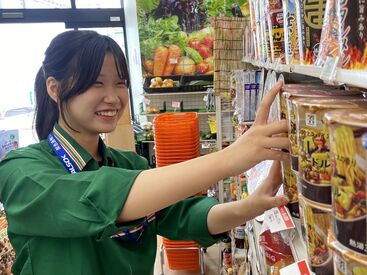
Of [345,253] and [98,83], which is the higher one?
[98,83]

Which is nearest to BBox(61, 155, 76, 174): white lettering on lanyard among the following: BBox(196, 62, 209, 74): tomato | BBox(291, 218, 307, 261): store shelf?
BBox(291, 218, 307, 261): store shelf

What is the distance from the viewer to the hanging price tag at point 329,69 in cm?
67

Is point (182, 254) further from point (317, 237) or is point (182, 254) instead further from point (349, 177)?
point (349, 177)

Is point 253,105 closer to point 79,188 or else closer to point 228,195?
point 79,188

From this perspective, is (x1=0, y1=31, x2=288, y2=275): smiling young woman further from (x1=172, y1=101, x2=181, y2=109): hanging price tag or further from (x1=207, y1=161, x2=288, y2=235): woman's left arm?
(x1=172, y1=101, x2=181, y2=109): hanging price tag

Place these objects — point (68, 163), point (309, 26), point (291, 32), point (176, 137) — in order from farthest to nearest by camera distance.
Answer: point (176, 137) < point (68, 163) < point (291, 32) < point (309, 26)

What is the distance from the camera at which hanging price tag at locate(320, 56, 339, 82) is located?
67cm

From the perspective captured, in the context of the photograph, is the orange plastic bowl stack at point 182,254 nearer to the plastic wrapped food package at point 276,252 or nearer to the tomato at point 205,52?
the plastic wrapped food package at point 276,252

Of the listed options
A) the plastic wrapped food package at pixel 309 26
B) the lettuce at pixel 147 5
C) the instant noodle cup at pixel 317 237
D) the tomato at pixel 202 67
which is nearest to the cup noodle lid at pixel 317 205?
the instant noodle cup at pixel 317 237

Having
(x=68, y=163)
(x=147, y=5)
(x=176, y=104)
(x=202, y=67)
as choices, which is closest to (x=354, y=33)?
(x=68, y=163)

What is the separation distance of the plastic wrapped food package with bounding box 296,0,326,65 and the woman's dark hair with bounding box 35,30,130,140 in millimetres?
692

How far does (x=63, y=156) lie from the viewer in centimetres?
133

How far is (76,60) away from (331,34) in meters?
0.88

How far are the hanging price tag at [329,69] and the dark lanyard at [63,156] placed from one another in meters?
0.93
